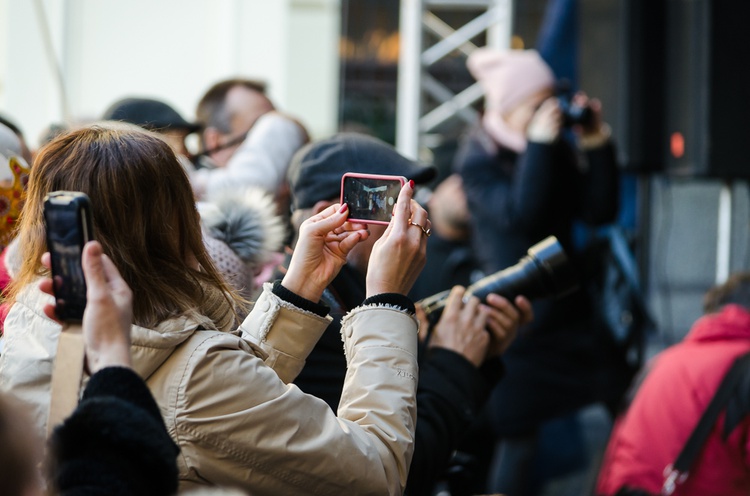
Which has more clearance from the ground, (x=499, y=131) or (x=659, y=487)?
(x=499, y=131)

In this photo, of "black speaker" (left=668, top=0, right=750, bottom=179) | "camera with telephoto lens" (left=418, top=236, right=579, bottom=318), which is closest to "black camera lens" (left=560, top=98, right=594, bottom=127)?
"black speaker" (left=668, top=0, right=750, bottom=179)

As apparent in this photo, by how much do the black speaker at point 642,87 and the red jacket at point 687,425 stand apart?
1451 millimetres

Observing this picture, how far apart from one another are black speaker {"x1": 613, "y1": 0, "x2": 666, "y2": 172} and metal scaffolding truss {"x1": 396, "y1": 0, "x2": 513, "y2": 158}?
0.87m

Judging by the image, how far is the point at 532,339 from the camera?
12.9 feet

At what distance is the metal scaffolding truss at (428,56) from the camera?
520 centimetres

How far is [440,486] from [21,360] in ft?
10.1

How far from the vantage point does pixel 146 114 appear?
3.20 metres

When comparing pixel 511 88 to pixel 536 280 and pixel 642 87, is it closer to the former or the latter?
pixel 642 87

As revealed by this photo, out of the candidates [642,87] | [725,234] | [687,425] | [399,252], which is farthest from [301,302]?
[642,87]

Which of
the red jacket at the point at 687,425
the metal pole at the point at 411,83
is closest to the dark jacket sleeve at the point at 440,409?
the red jacket at the point at 687,425

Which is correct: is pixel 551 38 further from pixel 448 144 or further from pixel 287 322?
pixel 287 322

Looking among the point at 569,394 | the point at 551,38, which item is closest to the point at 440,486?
the point at 569,394

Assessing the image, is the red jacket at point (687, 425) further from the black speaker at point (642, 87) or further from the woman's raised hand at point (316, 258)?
the woman's raised hand at point (316, 258)

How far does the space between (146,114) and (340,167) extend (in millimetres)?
1232
